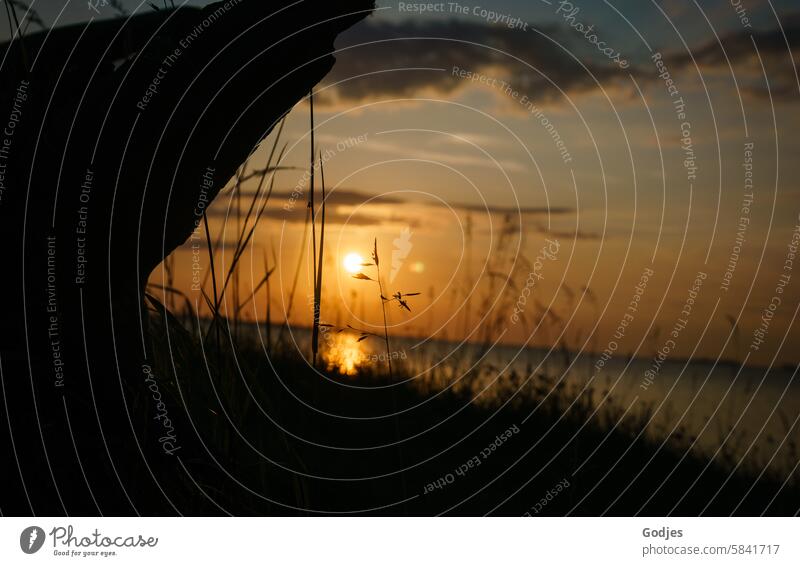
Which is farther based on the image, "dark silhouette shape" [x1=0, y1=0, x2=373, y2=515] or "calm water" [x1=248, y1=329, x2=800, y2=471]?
"calm water" [x1=248, y1=329, x2=800, y2=471]

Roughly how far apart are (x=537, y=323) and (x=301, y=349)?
5.01 feet

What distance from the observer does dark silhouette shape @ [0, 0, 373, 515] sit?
3.51 meters

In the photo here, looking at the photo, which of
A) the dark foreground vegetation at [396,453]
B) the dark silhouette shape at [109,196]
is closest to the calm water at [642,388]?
the dark foreground vegetation at [396,453]

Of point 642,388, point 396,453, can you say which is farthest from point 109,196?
point 642,388

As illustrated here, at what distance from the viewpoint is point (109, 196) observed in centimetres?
363

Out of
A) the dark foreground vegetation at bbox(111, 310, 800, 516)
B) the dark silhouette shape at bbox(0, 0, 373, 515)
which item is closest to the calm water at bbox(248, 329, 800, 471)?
the dark foreground vegetation at bbox(111, 310, 800, 516)

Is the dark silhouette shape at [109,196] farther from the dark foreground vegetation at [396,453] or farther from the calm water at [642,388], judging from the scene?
the calm water at [642,388]

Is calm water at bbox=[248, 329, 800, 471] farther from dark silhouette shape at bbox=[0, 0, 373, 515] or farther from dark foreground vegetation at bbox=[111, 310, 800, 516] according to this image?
dark silhouette shape at bbox=[0, 0, 373, 515]

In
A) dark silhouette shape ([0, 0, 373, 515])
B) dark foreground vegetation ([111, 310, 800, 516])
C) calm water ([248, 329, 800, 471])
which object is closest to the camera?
dark silhouette shape ([0, 0, 373, 515])

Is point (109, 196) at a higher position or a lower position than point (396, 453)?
higher

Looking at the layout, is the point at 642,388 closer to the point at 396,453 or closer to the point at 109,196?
the point at 396,453

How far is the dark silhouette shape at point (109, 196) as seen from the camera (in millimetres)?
3508

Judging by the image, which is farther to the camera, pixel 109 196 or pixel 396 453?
pixel 396 453
